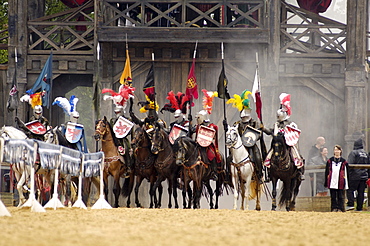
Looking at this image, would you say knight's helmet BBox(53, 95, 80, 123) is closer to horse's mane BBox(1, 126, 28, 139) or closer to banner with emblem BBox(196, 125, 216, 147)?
horse's mane BBox(1, 126, 28, 139)

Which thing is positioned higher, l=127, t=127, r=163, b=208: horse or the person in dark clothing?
Answer: l=127, t=127, r=163, b=208: horse

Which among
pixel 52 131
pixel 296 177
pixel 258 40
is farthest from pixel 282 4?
pixel 52 131

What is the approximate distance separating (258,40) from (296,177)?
5149 millimetres

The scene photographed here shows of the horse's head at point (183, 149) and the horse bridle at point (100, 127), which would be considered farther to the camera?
the horse bridle at point (100, 127)

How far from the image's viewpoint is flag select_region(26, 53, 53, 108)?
2338 centimetres

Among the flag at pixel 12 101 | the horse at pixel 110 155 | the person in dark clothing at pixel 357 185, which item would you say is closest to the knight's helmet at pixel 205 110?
the horse at pixel 110 155

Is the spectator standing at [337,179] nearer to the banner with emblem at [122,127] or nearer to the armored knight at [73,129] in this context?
the banner with emblem at [122,127]

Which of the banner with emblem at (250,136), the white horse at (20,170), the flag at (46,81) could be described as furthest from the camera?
the flag at (46,81)

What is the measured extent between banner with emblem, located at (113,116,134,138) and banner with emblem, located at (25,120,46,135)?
174cm

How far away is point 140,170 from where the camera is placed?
867 inches

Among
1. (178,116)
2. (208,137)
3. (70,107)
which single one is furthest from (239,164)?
(70,107)

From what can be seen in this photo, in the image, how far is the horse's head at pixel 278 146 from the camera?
67.4 feet

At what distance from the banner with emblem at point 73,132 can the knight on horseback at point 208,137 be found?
280cm


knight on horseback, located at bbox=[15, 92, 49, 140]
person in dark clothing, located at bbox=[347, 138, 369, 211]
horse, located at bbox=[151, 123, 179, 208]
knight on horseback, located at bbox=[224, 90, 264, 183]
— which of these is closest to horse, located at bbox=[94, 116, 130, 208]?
horse, located at bbox=[151, 123, 179, 208]
